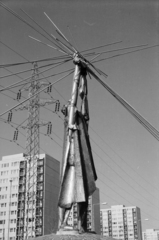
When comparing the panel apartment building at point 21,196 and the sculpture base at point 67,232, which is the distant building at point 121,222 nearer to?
the panel apartment building at point 21,196

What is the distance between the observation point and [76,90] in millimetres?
11242

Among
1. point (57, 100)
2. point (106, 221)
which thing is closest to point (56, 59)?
point (57, 100)

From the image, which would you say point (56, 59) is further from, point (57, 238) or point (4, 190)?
point (4, 190)

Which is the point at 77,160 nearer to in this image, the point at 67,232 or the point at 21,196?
the point at 67,232

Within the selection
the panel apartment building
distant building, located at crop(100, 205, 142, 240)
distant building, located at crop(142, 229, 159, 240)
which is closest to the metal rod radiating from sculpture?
the panel apartment building

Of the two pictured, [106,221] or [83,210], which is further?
[106,221]

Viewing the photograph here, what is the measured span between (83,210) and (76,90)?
3902 millimetres

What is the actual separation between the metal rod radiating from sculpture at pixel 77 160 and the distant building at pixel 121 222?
4657 inches

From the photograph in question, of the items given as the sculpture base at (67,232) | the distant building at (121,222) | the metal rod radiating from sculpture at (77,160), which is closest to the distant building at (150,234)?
the distant building at (121,222)

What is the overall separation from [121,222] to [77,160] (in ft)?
397

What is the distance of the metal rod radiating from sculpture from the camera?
1023cm

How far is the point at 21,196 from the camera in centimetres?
8375

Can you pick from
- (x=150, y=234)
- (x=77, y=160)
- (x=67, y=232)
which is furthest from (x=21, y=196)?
(x=150, y=234)

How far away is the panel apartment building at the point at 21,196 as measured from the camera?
254ft
